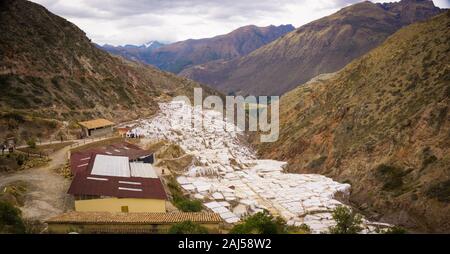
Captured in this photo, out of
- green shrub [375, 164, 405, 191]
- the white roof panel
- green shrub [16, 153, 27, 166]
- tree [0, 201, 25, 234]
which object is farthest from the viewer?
green shrub [375, 164, 405, 191]

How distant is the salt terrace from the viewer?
42.4m

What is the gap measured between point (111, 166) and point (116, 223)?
13129 millimetres

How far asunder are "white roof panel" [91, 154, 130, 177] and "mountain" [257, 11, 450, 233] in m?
27.4

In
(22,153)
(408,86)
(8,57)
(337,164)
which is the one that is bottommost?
(337,164)

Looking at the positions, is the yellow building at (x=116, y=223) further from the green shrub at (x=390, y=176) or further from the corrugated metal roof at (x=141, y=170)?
the green shrub at (x=390, y=176)

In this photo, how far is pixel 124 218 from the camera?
88.4 ft

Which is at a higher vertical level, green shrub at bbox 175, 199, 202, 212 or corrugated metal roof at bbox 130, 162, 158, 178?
corrugated metal roof at bbox 130, 162, 158, 178

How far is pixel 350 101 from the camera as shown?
68.1 meters

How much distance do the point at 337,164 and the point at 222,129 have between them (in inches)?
1541

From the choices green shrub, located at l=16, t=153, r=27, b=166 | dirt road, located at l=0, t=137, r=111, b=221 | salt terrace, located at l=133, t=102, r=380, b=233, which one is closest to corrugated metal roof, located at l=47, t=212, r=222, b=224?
dirt road, located at l=0, t=137, r=111, b=221

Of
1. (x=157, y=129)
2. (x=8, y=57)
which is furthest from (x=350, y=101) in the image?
(x=8, y=57)

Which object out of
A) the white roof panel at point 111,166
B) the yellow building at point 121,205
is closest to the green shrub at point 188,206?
Result: the yellow building at point 121,205

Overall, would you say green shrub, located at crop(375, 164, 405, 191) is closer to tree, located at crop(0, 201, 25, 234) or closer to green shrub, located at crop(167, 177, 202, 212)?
green shrub, located at crop(167, 177, 202, 212)
